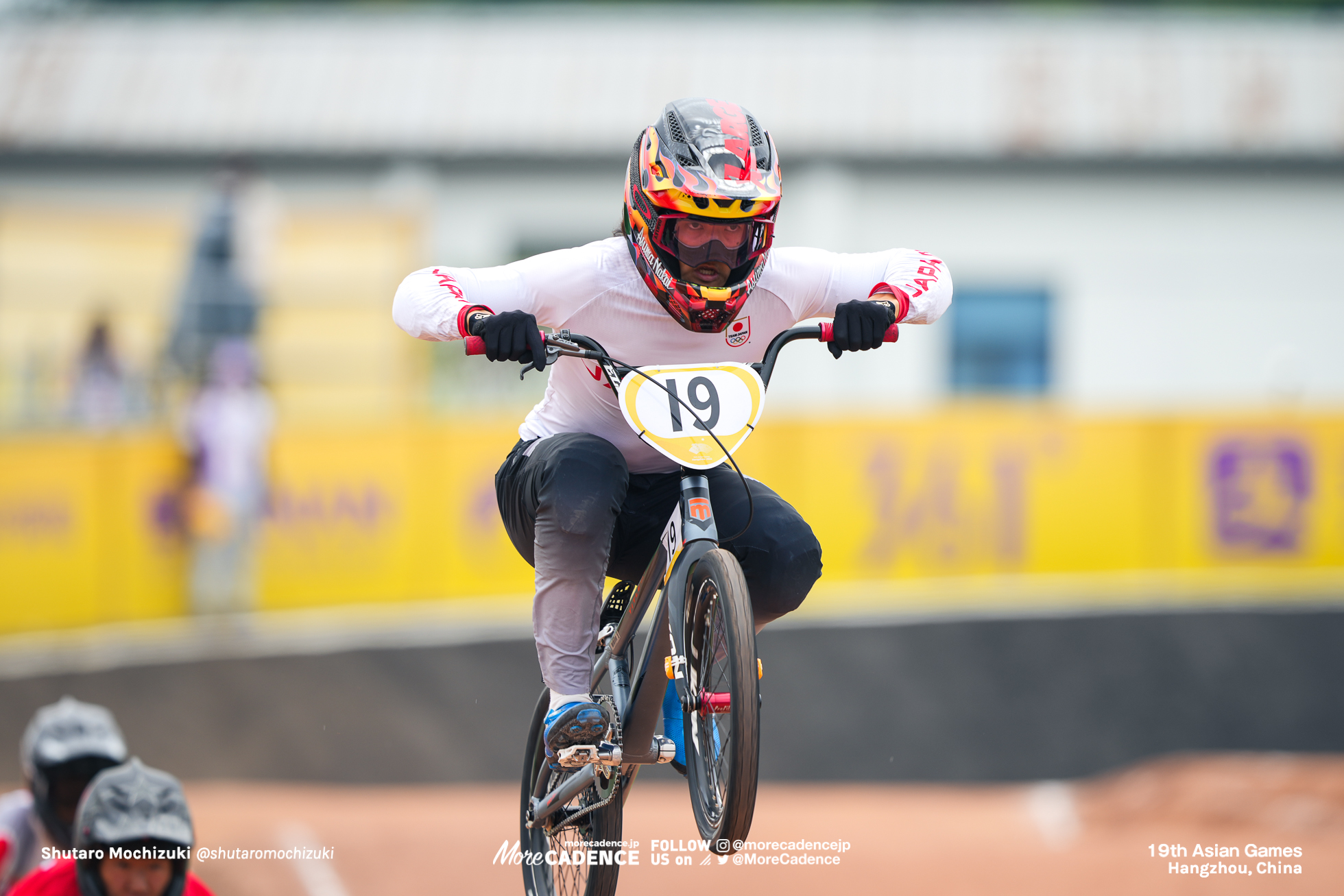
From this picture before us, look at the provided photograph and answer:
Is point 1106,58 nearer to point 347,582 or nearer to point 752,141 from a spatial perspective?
point 347,582

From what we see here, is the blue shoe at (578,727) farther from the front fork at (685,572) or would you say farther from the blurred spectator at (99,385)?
the blurred spectator at (99,385)

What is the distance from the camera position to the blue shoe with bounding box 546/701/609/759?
193 inches

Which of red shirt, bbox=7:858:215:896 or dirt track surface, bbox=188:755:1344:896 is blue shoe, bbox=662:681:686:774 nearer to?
red shirt, bbox=7:858:215:896

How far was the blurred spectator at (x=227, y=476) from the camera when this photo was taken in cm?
1287

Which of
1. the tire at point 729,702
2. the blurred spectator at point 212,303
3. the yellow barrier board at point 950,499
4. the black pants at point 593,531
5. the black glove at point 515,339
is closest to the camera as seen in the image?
the tire at point 729,702

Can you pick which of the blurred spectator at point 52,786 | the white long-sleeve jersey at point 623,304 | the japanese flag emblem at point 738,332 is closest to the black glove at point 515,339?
the white long-sleeve jersey at point 623,304

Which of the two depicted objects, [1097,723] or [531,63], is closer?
[1097,723]

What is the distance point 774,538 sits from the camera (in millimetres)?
4809

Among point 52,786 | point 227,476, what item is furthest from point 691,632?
point 227,476

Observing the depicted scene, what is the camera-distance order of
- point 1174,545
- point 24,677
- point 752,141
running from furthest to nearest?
1. point 1174,545
2. point 24,677
3. point 752,141

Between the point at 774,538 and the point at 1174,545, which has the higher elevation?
the point at 774,538

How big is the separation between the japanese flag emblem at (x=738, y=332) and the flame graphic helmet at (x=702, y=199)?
6.9 inches

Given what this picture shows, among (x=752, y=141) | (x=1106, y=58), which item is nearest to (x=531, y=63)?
(x=1106, y=58)

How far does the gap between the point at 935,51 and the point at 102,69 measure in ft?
36.8
